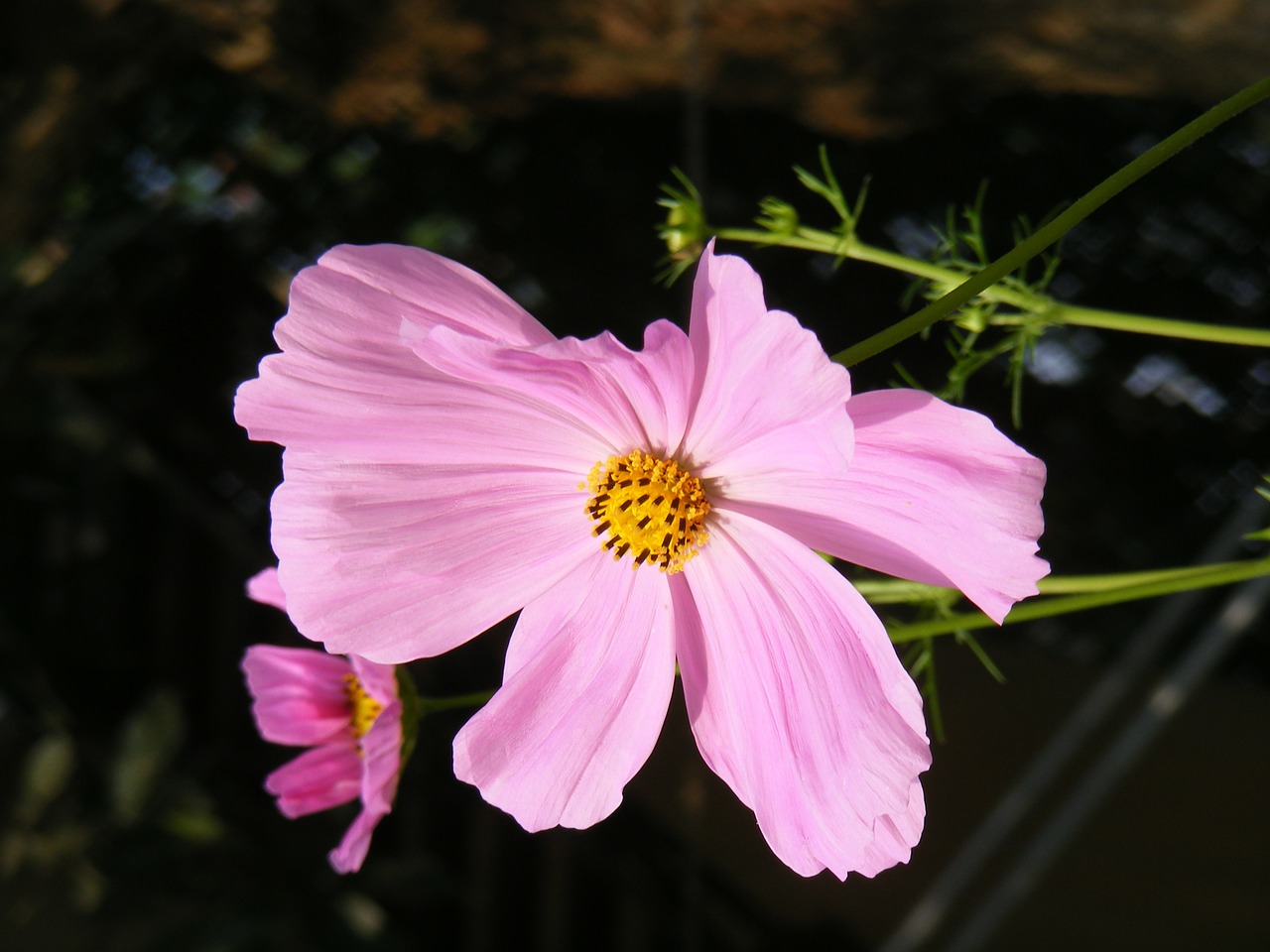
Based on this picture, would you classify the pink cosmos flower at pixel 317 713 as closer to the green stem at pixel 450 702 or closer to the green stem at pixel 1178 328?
the green stem at pixel 450 702

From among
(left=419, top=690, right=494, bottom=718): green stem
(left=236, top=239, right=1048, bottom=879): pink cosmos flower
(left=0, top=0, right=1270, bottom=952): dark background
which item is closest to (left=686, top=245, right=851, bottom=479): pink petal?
(left=236, top=239, right=1048, bottom=879): pink cosmos flower

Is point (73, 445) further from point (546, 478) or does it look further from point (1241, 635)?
point (1241, 635)

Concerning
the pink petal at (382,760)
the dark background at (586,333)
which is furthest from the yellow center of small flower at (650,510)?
the dark background at (586,333)

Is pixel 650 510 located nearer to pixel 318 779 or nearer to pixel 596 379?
pixel 596 379

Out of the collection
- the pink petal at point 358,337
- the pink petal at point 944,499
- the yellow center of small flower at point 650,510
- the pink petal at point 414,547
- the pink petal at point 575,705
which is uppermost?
the pink petal at point 944,499

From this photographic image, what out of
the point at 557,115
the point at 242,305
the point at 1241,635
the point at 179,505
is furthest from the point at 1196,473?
the point at 179,505

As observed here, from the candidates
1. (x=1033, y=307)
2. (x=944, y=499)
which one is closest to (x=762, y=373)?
(x=944, y=499)

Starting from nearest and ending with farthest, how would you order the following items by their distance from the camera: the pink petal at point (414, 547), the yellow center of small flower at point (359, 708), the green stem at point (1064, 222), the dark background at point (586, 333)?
the green stem at point (1064, 222) < the pink petal at point (414, 547) < the yellow center of small flower at point (359, 708) < the dark background at point (586, 333)
